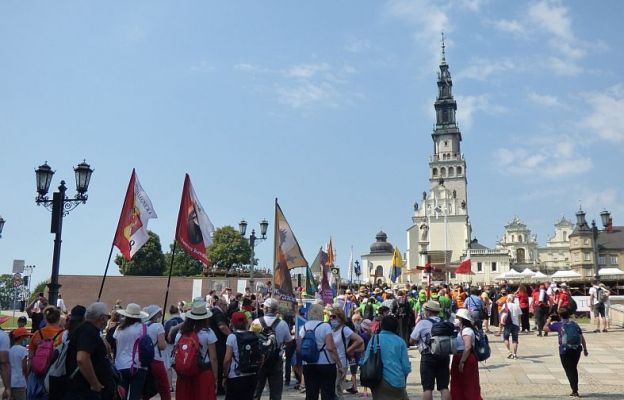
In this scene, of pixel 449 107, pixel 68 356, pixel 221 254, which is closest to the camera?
pixel 68 356

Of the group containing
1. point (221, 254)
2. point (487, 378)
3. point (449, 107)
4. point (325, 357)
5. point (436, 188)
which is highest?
point (449, 107)

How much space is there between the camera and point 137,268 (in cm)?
7688

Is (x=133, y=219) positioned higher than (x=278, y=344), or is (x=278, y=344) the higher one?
(x=133, y=219)

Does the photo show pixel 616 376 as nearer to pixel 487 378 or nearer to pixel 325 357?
pixel 487 378

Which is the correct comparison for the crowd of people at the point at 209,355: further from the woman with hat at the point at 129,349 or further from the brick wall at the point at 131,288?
the brick wall at the point at 131,288

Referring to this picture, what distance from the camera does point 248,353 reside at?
749 cm

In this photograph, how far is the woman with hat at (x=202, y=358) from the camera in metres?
7.19

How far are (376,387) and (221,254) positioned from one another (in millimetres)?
76429

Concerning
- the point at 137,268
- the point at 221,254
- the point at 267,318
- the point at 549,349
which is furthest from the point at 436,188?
the point at 267,318

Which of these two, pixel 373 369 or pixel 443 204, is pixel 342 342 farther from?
pixel 443 204

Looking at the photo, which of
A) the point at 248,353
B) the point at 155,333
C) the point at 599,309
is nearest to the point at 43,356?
the point at 155,333

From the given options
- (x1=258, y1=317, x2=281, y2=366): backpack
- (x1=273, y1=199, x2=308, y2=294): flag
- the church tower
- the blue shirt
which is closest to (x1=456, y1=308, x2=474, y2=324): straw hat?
the blue shirt

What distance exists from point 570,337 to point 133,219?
866 cm

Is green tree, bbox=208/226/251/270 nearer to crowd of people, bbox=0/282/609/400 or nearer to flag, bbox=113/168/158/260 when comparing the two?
flag, bbox=113/168/158/260
